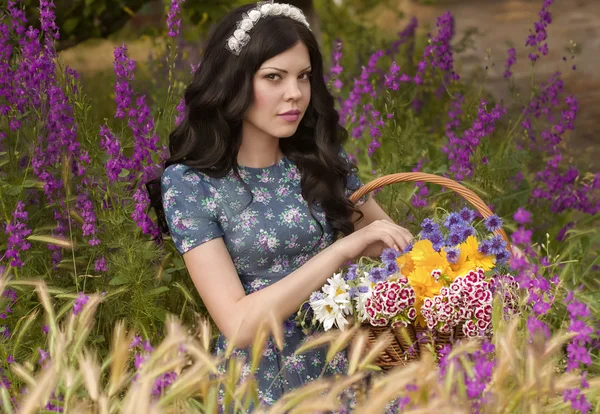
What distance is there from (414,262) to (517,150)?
93.4 inches

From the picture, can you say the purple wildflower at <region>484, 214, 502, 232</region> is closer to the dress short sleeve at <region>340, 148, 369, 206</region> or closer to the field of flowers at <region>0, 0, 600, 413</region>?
the field of flowers at <region>0, 0, 600, 413</region>

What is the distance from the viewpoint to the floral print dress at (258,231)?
9.47ft

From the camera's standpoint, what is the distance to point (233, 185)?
9.78 feet

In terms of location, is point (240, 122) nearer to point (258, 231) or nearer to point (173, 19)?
point (258, 231)

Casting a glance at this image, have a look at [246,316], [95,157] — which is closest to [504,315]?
[246,316]

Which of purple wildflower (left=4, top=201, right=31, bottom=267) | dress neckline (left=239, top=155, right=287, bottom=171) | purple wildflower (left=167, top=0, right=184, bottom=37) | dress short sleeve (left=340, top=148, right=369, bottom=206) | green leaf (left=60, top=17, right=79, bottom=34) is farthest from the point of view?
green leaf (left=60, top=17, right=79, bottom=34)

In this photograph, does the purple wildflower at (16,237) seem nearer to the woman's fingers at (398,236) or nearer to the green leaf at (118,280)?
the green leaf at (118,280)

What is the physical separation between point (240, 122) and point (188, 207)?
14.6 inches

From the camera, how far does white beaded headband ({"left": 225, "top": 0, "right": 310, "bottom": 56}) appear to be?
2.89 metres

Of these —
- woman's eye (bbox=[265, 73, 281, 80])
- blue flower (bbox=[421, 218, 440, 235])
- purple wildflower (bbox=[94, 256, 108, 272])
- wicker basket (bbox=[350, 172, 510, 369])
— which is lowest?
wicker basket (bbox=[350, 172, 510, 369])

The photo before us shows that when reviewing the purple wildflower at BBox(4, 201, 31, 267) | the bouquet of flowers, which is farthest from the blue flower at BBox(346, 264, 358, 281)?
the purple wildflower at BBox(4, 201, 31, 267)

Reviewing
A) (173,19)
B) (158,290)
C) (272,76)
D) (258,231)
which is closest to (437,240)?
(258,231)

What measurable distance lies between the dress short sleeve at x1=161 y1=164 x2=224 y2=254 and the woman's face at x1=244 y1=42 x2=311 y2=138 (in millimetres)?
290

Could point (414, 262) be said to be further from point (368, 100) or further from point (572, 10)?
point (572, 10)
